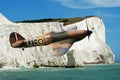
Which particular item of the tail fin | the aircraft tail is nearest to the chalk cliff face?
the tail fin

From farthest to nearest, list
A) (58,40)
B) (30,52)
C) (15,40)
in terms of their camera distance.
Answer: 1. (30,52)
2. (15,40)
3. (58,40)

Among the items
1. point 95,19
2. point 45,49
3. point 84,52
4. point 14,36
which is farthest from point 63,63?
point 14,36

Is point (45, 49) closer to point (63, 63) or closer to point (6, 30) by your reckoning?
point (63, 63)

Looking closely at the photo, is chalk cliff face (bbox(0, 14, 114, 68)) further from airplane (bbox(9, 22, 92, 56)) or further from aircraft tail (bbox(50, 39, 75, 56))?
aircraft tail (bbox(50, 39, 75, 56))

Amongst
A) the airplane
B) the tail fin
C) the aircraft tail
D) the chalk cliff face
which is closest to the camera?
the aircraft tail

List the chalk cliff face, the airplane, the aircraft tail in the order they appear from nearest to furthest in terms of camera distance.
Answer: the aircraft tail
the airplane
the chalk cliff face

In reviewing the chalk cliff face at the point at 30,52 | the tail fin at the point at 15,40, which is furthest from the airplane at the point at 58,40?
the chalk cliff face at the point at 30,52

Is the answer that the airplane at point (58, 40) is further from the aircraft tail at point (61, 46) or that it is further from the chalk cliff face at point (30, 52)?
the chalk cliff face at point (30, 52)

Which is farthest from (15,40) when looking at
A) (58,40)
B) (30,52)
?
(30,52)

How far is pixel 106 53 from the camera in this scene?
10744 cm

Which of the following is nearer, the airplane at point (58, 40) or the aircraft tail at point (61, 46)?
the aircraft tail at point (61, 46)

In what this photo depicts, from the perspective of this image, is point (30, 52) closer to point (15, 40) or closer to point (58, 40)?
point (15, 40)

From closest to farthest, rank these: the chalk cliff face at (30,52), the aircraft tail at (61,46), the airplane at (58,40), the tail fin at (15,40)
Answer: the aircraft tail at (61,46)
the airplane at (58,40)
the tail fin at (15,40)
the chalk cliff face at (30,52)

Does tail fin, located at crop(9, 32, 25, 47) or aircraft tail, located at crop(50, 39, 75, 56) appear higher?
tail fin, located at crop(9, 32, 25, 47)
